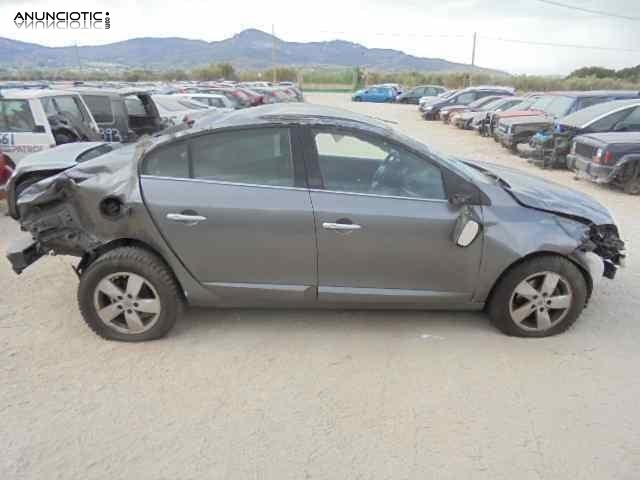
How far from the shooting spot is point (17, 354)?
124 inches

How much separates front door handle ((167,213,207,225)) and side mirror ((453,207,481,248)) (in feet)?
5.66

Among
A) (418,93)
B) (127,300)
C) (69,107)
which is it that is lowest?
(127,300)

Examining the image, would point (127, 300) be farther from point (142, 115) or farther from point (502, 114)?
point (502, 114)

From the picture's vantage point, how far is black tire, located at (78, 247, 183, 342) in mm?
3160

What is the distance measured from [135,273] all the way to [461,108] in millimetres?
20770

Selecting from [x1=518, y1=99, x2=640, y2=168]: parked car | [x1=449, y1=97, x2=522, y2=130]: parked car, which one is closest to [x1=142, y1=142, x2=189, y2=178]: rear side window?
[x1=518, y1=99, x2=640, y2=168]: parked car

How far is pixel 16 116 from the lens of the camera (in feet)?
22.7

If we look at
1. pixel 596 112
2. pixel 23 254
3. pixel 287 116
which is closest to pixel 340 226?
pixel 287 116

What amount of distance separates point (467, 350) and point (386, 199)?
47.9 inches

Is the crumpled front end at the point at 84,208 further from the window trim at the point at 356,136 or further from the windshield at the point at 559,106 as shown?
the windshield at the point at 559,106

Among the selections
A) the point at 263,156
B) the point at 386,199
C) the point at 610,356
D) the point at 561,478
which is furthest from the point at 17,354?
the point at 610,356

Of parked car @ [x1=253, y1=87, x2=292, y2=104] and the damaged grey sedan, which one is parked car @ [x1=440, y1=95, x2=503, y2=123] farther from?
the damaged grey sedan

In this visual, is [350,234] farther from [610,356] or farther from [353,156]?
[610,356]

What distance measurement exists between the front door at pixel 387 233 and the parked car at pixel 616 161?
6.19m
